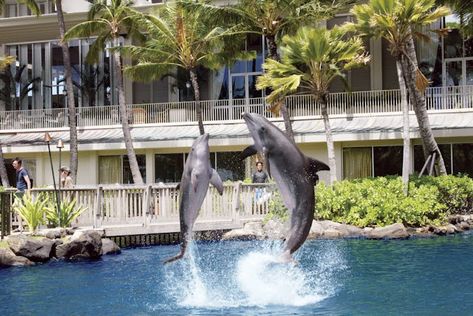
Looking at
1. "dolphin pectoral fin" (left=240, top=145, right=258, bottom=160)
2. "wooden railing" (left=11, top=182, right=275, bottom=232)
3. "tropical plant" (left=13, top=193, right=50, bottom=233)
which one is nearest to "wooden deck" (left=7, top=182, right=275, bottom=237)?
"wooden railing" (left=11, top=182, right=275, bottom=232)

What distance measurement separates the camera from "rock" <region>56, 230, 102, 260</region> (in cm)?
1797

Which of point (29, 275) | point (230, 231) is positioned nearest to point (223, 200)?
point (230, 231)

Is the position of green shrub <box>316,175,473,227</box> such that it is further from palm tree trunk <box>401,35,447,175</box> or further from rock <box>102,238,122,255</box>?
rock <box>102,238,122,255</box>

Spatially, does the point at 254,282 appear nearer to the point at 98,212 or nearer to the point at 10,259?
the point at 10,259

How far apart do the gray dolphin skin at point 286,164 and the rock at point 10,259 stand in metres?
10.3

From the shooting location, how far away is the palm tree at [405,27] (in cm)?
2311

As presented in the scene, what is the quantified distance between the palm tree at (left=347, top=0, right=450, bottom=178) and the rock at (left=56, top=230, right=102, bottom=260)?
1122 cm

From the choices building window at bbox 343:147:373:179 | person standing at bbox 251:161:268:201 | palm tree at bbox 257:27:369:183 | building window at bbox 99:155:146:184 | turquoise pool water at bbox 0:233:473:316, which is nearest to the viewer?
turquoise pool water at bbox 0:233:473:316

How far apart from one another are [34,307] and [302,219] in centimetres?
581

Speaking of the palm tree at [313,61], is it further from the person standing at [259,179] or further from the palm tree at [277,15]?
the person standing at [259,179]

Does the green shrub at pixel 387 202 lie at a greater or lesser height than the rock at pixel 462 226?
greater

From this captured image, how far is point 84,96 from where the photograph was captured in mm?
36250

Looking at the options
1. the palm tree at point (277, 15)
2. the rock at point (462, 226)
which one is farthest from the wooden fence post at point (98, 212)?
the rock at point (462, 226)

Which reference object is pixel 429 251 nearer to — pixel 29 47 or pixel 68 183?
pixel 68 183
